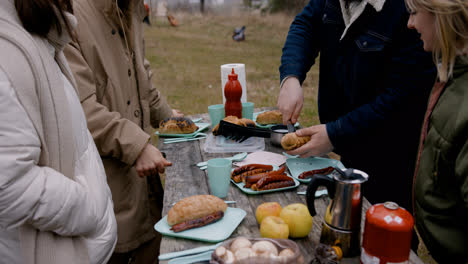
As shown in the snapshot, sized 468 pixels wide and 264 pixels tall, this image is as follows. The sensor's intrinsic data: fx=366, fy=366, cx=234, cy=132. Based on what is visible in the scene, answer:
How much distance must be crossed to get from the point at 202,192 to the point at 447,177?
1221 millimetres

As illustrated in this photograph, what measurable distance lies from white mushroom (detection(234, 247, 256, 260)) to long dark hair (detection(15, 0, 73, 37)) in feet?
3.85

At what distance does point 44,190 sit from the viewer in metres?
1.39

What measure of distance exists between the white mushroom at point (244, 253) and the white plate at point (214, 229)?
1.08 feet

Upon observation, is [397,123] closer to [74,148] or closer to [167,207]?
[167,207]

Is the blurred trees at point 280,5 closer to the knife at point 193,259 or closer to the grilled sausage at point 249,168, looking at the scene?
the grilled sausage at point 249,168

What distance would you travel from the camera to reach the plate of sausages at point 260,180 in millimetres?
2031

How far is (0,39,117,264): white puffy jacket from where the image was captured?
1287 mm

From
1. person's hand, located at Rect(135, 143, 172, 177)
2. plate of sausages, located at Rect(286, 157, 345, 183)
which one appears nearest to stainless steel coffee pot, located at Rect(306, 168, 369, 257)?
plate of sausages, located at Rect(286, 157, 345, 183)

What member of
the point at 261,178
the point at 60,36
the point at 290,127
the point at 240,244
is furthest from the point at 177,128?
the point at 240,244

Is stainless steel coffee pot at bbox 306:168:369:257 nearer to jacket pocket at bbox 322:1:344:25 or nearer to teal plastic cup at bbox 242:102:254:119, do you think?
jacket pocket at bbox 322:1:344:25

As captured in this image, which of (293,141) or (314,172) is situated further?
(293,141)

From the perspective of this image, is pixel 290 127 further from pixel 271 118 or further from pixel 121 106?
pixel 121 106

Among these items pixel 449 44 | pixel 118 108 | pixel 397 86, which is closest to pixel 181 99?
pixel 118 108

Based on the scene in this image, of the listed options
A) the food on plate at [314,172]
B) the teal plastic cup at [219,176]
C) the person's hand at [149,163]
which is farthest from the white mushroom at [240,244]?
the person's hand at [149,163]
